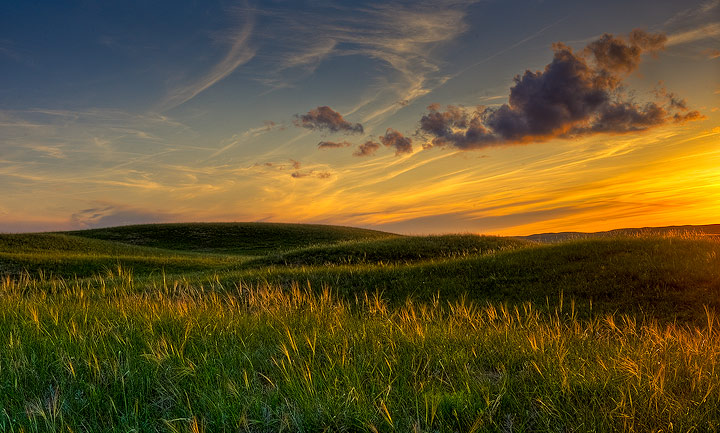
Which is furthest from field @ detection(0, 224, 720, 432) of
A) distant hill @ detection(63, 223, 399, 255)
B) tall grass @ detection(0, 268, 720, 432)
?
distant hill @ detection(63, 223, 399, 255)

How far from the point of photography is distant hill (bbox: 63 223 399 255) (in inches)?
2511

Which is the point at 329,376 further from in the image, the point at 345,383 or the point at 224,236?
the point at 224,236

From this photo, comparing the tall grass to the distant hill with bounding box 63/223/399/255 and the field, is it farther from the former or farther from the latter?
the distant hill with bounding box 63/223/399/255

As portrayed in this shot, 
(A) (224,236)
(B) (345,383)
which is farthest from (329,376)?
(A) (224,236)

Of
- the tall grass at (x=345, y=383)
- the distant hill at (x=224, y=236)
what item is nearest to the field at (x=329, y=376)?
the tall grass at (x=345, y=383)

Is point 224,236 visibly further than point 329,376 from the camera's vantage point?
Yes

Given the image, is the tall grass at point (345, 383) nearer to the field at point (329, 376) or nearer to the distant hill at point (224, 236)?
the field at point (329, 376)

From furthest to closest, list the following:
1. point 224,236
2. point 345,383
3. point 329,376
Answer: point 224,236 → point 329,376 → point 345,383

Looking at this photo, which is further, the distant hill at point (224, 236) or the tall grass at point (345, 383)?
the distant hill at point (224, 236)

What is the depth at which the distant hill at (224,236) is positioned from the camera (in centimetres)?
6378

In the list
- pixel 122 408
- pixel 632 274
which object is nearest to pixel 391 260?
pixel 632 274

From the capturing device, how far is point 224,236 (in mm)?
70500

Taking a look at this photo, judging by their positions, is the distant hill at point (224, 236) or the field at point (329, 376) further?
the distant hill at point (224, 236)

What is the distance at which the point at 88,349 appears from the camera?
16.4 ft
